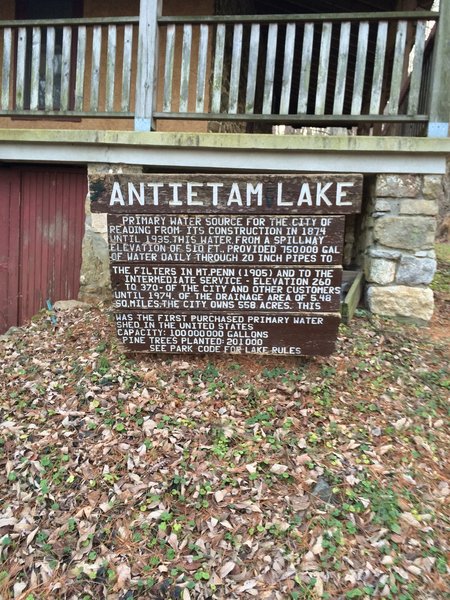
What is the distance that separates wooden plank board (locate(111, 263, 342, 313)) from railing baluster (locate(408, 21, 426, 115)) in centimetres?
213

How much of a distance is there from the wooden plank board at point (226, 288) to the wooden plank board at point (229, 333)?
2.8 inches

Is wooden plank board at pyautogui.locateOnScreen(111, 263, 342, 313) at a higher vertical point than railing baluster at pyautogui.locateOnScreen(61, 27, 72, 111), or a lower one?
lower

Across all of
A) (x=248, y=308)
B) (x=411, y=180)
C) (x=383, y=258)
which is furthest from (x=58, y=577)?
(x=411, y=180)

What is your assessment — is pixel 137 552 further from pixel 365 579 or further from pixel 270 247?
pixel 270 247

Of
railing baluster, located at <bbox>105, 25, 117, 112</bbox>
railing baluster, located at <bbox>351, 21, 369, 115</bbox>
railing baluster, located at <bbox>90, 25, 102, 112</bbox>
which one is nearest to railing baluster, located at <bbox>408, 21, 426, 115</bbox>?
railing baluster, located at <bbox>351, 21, 369, 115</bbox>

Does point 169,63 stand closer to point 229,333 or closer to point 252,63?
point 252,63

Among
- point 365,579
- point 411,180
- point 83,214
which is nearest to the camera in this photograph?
point 365,579

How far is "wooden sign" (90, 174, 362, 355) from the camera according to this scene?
11.2 feet

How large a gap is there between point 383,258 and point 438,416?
69.2 inches

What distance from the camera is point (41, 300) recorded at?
552 centimetres

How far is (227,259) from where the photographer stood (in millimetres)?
3527

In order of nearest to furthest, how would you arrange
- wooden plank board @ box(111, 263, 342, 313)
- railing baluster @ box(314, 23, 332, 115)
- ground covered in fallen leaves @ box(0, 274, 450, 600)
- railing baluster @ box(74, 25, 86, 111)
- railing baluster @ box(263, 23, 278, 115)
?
ground covered in fallen leaves @ box(0, 274, 450, 600)
wooden plank board @ box(111, 263, 342, 313)
railing baluster @ box(314, 23, 332, 115)
railing baluster @ box(263, 23, 278, 115)
railing baluster @ box(74, 25, 86, 111)

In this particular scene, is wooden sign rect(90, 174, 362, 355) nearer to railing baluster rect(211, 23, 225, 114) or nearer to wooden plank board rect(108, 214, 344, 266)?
wooden plank board rect(108, 214, 344, 266)

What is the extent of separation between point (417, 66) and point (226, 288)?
293cm
